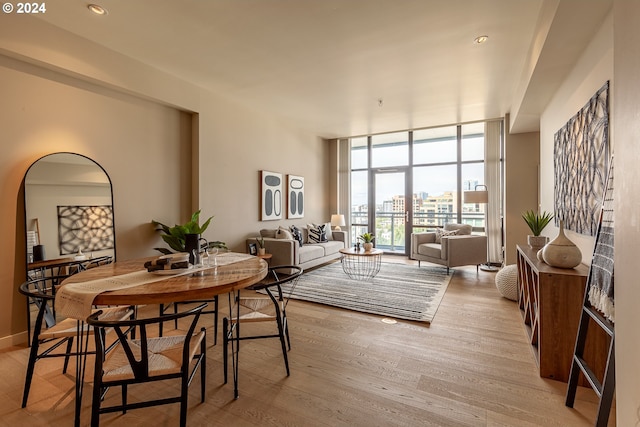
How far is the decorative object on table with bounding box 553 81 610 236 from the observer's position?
203 cm

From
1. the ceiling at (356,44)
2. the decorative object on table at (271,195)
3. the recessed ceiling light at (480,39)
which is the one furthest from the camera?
the decorative object on table at (271,195)

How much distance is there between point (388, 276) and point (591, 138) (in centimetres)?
321

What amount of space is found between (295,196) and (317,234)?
93 cm

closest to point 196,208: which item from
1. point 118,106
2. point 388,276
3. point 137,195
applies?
point 137,195

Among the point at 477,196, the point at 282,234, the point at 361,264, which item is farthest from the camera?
the point at 361,264

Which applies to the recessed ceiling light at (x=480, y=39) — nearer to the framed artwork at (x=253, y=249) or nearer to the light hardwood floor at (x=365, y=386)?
the light hardwood floor at (x=365, y=386)

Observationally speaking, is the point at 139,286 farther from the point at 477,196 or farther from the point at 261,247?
the point at 477,196

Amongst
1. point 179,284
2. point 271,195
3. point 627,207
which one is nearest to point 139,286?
point 179,284

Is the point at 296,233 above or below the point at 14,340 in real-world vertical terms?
above

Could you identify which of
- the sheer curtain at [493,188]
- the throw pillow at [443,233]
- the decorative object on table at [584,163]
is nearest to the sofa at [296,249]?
Answer: the throw pillow at [443,233]

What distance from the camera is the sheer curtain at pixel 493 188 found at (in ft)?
18.9

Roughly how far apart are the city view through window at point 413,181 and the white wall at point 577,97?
220cm

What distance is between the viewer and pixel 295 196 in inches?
245

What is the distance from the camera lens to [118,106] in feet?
11.1
